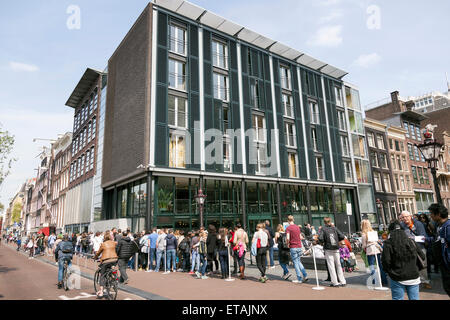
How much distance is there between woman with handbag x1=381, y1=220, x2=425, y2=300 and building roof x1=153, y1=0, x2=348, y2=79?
2347 centimetres

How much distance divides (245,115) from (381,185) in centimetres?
2348

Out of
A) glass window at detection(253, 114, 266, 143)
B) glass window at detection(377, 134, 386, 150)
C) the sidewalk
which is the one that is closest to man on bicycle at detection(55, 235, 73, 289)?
the sidewalk

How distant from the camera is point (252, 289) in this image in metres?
8.74

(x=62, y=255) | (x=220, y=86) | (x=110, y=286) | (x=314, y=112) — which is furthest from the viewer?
(x=314, y=112)

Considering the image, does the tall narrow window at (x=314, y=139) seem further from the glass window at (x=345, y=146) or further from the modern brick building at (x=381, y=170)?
the modern brick building at (x=381, y=170)

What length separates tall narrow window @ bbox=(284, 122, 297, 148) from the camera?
28.6 m

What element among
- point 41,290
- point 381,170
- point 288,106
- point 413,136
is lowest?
point 41,290

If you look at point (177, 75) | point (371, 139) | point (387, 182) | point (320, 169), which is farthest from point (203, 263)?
point (387, 182)

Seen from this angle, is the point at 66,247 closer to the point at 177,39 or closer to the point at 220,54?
the point at 177,39

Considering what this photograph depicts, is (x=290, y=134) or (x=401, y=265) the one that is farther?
(x=290, y=134)

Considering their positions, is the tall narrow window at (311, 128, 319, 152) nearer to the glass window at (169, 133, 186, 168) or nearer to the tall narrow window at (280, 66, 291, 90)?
the tall narrow window at (280, 66, 291, 90)

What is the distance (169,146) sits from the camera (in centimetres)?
2105

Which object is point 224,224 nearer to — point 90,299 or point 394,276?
point 90,299

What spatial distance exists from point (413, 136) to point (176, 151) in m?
41.7
